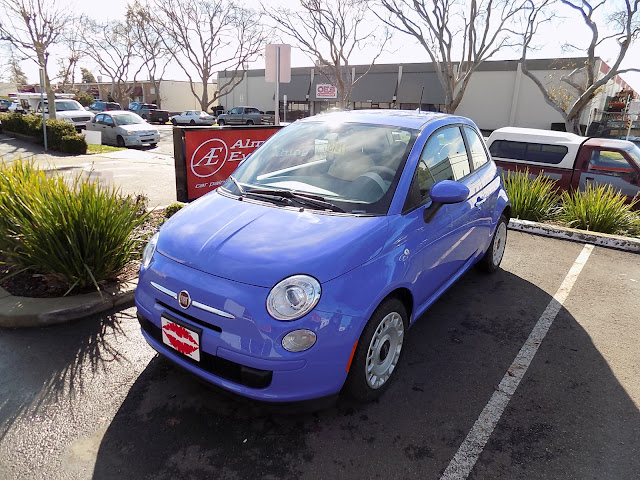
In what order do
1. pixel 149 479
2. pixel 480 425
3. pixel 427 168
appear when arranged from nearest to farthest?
pixel 149 479, pixel 480 425, pixel 427 168

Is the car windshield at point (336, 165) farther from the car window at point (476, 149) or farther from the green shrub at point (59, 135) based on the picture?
the green shrub at point (59, 135)

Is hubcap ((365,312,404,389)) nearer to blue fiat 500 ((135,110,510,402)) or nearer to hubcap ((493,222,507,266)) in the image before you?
blue fiat 500 ((135,110,510,402))

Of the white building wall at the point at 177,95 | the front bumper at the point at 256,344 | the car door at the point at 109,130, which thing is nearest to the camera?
the front bumper at the point at 256,344

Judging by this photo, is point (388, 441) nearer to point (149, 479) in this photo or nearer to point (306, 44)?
point (149, 479)

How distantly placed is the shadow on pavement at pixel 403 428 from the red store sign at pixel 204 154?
3157 millimetres

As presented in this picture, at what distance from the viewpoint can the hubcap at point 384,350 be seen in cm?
265

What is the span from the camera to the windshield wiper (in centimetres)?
292

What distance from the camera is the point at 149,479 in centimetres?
217

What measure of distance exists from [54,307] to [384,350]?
276 centimetres

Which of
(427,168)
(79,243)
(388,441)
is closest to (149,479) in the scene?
(388,441)

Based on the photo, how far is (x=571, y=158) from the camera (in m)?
8.46

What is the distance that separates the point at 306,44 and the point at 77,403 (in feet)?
93.5

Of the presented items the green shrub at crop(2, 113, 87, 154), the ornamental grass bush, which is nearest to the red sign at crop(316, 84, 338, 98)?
the green shrub at crop(2, 113, 87, 154)

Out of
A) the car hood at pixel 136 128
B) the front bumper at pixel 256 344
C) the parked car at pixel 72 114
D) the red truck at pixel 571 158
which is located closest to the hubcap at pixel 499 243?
the front bumper at pixel 256 344
